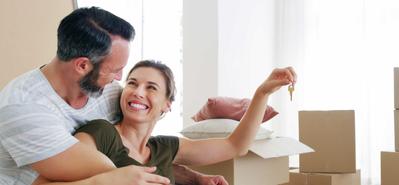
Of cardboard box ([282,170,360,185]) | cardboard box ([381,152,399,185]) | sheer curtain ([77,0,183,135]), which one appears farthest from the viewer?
sheer curtain ([77,0,183,135])

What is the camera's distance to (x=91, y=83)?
1211 mm

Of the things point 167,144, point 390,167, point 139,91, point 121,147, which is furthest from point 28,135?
point 390,167

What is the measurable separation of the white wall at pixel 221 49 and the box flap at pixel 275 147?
4.93ft

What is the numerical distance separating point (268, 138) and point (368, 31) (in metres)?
1.90

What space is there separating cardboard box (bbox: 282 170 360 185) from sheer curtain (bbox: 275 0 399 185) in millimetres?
1034

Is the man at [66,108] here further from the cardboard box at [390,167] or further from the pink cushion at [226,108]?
the cardboard box at [390,167]

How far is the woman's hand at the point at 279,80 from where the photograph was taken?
1.58 meters

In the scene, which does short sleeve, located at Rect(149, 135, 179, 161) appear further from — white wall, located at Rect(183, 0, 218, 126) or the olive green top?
white wall, located at Rect(183, 0, 218, 126)

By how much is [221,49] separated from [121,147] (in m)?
2.14

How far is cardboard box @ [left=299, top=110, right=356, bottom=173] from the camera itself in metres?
2.43

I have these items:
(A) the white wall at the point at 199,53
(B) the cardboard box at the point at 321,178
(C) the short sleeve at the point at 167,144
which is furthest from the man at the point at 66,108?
(A) the white wall at the point at 199,53

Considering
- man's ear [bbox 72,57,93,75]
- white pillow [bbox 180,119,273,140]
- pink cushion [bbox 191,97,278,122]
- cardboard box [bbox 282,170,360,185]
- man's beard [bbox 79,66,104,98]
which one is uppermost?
man's ear [bbox 72,57,93,75]

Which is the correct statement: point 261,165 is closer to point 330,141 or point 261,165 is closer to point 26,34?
point 330,141

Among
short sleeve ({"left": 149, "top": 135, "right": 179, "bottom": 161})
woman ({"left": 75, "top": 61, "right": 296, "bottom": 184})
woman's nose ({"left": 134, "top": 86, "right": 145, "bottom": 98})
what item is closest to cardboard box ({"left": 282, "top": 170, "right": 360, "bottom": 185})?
woman ({"left": 75, "top": 61, "right": 296, "bottom": 184})
